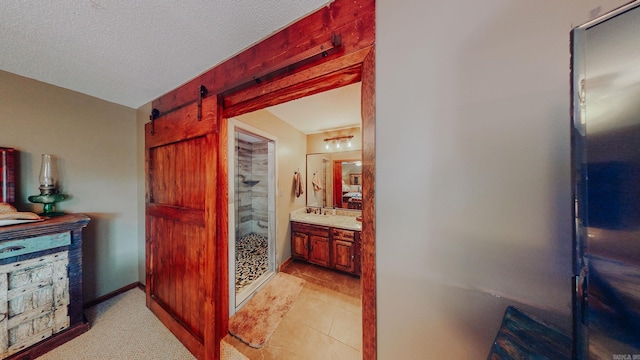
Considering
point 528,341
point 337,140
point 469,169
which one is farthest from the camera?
point 337,140

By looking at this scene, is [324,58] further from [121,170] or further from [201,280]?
[121,170]

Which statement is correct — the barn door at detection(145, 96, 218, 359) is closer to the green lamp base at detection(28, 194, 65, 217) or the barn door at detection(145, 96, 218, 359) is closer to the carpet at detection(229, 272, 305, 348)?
the carpet at detection(229, 272, 305, 348)

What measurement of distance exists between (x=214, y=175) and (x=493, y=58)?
1.59 m

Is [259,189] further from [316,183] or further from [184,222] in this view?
[184,222]

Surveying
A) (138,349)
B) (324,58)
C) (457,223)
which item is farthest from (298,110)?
(138,349)

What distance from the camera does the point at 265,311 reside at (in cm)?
190

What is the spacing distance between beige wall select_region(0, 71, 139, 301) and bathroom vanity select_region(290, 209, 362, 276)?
2.15m

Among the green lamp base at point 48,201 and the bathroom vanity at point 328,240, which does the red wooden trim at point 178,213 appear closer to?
the green lamp base at point 48,201

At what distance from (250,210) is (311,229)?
2241 mm

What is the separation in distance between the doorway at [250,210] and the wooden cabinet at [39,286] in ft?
4.35

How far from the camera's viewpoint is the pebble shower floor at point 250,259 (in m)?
2.43

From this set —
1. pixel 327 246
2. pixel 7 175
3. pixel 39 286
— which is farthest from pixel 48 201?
pixel 327 246

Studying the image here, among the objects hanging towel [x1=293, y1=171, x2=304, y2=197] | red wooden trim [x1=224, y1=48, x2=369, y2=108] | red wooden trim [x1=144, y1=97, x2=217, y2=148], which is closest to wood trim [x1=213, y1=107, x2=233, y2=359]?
red wooden trim [x1=144, y1=97, x2=217, y2=148]

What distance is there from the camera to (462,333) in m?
0.64
